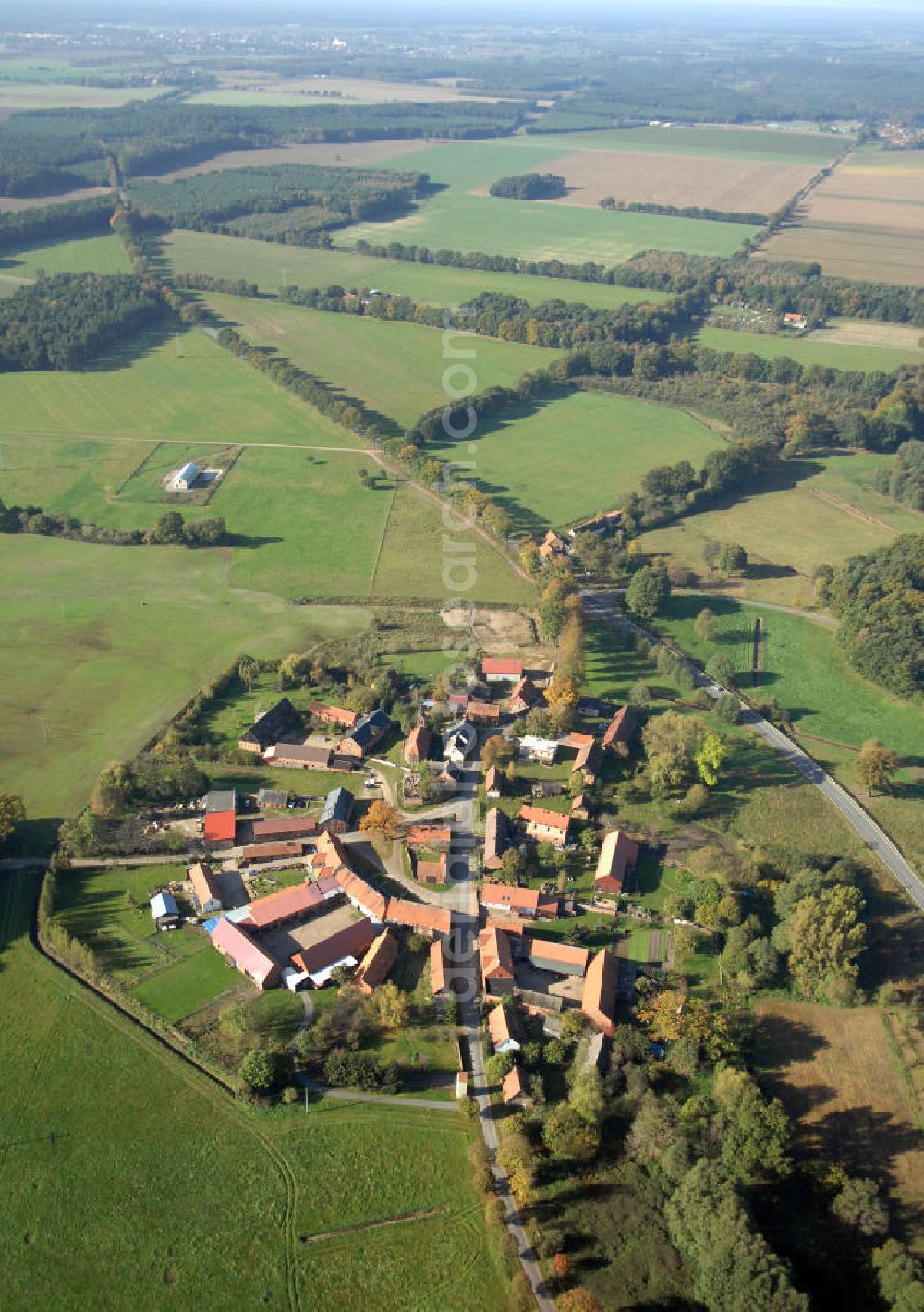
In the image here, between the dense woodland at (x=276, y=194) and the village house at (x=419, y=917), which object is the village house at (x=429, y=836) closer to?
the village house at (x=419, y=917)

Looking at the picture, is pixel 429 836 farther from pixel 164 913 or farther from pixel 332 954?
pixel 164 913

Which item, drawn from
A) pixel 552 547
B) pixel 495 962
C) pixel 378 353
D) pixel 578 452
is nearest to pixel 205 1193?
pixel 495 962

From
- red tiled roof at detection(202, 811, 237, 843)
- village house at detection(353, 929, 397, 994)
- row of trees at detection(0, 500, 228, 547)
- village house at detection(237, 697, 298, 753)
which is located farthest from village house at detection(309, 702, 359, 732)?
row of trees at detection(0, 500, 228, 547)

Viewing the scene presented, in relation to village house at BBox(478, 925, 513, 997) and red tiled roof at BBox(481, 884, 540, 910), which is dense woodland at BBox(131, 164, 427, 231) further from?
village house at BBox(478, 925, 513, 997)

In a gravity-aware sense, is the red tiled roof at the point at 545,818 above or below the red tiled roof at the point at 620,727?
below

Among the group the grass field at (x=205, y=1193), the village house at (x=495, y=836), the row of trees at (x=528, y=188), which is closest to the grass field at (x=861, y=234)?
the row of trees at (x=528, y=188)
